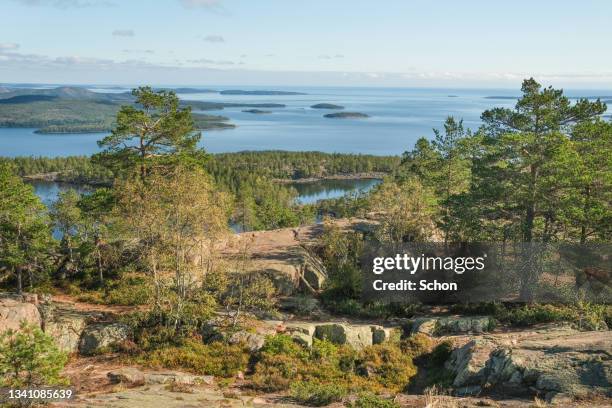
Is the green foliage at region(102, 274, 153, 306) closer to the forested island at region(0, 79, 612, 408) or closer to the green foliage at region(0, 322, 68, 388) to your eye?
the forested island at region(0, 79, 612, 408)

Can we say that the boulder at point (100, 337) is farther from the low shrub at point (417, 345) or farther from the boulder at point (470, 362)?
the boulder at point (470, 362)

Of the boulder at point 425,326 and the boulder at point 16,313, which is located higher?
the boulder at point 16,313

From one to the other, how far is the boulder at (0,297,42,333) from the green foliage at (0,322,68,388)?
767cm

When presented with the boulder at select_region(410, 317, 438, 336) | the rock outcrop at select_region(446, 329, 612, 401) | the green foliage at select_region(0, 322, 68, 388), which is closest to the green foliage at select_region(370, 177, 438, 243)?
the boulder at select_region(410, 317, 438, 336)

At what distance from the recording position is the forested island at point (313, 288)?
18.8 metres

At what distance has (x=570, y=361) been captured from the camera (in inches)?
700

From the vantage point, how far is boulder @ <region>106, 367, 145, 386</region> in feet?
64.0

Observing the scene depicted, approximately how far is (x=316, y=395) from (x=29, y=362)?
30.8ft

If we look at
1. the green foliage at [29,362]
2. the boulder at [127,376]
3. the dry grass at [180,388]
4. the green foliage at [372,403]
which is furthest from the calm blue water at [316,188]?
the green foliage at [29,362]

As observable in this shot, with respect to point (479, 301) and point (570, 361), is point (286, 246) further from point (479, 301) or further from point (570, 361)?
point (570, 361)

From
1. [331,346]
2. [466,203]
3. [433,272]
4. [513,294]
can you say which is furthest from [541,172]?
[331,346]

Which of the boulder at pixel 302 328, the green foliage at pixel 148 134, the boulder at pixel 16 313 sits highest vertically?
the green foliage at pixel 148 134

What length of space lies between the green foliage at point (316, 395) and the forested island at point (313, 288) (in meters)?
0.09

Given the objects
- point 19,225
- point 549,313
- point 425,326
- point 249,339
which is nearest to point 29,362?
point 249,339
